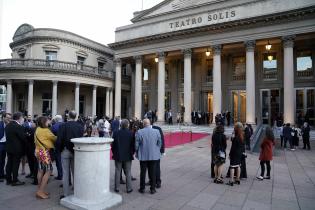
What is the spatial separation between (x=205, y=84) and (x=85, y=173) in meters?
23.3

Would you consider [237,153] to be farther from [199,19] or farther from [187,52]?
[199,19]

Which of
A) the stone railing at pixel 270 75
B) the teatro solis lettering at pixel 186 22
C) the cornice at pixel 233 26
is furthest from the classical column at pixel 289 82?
the teatro solis lettering at pixel 186 22

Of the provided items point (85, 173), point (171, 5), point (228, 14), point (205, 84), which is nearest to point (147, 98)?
point (205, 84)

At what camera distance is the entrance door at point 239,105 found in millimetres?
25000

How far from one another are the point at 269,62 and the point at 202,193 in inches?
841

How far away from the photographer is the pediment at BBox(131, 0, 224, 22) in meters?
25.2

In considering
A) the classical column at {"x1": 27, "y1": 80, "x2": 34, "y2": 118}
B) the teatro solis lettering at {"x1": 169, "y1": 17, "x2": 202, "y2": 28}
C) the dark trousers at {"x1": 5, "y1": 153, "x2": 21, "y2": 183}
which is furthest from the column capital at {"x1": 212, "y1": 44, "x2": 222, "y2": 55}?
the dark trousers at {"x1": 5, "y1": 153, "x2": 21, "y2": 183}

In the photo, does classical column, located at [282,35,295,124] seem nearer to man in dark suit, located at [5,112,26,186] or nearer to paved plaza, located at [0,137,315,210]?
paved plaza, located at [0,137,315,210]

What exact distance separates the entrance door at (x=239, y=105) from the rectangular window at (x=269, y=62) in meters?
3.05

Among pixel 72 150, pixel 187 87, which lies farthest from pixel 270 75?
pixel 72 150

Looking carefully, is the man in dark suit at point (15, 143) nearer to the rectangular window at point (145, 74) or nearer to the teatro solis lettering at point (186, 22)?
the teatro solis lettering at point (186, 22)

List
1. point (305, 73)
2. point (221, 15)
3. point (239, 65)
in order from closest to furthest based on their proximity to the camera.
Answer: point (305, 73) < point (221, 15) < point (239, 65)

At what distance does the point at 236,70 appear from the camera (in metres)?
25.6

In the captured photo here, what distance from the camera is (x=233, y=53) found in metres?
25.4
